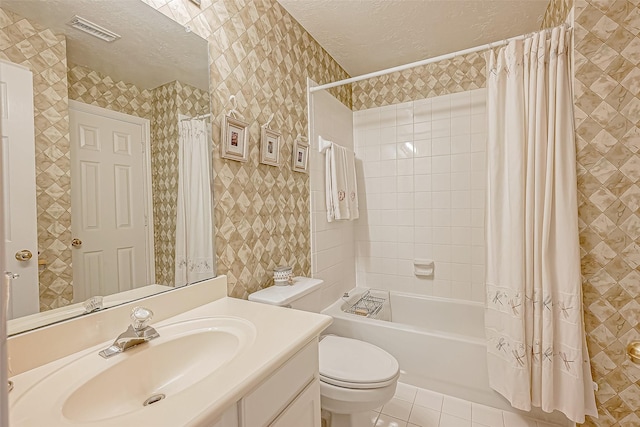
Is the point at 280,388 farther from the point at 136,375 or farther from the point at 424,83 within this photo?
the point at 424,83

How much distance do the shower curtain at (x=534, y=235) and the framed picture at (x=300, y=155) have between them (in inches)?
42.7

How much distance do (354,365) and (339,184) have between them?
128 centimetres

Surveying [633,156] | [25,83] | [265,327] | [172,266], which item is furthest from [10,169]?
[633,156]

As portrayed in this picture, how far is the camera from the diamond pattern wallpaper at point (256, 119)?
4.64ft

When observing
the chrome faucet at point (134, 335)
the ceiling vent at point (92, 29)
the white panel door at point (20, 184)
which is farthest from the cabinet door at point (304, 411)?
the ceiling vent at point (92, 29)

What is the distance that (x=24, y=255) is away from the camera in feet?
2.71

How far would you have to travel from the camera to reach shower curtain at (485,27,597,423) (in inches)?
55.2

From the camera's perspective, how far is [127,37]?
109cm

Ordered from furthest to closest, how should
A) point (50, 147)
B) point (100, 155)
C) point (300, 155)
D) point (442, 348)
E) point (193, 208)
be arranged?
point (300, 155)
point (442, 348)
point (193, 208)
point (100, 155)
point (50, 147)

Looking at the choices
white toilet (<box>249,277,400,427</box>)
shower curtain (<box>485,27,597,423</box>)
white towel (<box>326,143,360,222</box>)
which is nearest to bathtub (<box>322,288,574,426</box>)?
shower curtain (<box>485,27,597,423</box>)

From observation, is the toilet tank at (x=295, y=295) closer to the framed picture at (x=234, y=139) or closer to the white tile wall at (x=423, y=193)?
the framed picture at (x=234, y=139)

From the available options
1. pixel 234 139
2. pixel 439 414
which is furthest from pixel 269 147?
pixel 439 414

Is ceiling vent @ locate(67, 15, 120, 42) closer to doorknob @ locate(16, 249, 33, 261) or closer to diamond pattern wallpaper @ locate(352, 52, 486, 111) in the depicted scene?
doorknob @ locate(16, 249, 33, 261)

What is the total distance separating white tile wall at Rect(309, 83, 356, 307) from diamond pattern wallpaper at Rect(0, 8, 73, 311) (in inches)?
55.6
